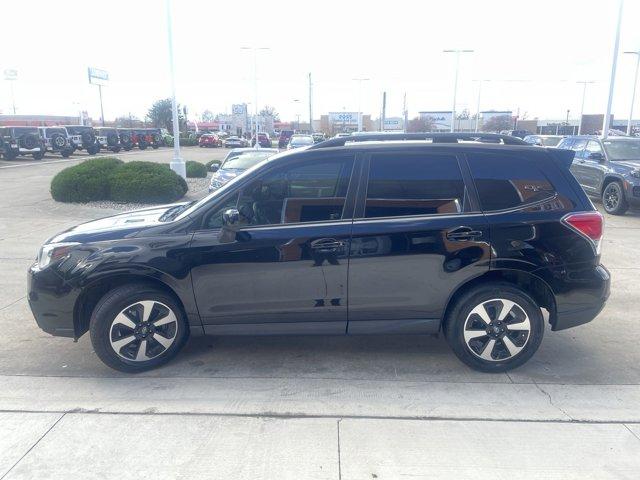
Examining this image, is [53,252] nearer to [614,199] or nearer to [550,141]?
[614,199]

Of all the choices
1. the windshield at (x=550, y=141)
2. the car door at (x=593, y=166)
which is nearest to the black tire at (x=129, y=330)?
the car door at (x=593, y=166)

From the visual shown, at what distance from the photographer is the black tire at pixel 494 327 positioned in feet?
13.8

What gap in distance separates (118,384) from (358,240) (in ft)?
7.29

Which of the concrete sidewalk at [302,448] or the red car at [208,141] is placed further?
the red car at [208,141]

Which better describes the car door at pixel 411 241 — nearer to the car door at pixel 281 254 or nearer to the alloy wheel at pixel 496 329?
the car door at pixel 281 254

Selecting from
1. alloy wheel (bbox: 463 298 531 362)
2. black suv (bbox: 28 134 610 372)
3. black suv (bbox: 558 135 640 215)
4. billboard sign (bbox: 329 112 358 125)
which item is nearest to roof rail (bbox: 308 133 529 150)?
black suv (bbox: 28 134 610 372)

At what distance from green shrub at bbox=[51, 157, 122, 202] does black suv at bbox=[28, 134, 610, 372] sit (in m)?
10.2

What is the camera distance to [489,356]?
4.30 meters

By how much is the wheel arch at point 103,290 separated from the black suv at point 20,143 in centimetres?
2942

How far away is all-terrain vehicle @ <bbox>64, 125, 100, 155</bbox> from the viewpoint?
34125 mm


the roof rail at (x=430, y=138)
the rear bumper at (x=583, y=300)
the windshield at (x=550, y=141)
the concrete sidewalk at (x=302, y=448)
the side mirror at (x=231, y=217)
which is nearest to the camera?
the concrete sidewalk at (x=302, y=448)

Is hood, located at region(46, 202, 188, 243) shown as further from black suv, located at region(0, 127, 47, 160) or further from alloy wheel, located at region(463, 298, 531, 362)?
black suv, located at region(0, 127, 47, 160)

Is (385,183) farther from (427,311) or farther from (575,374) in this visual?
(575,374)

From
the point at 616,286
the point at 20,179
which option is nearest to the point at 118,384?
the point at 616,286
